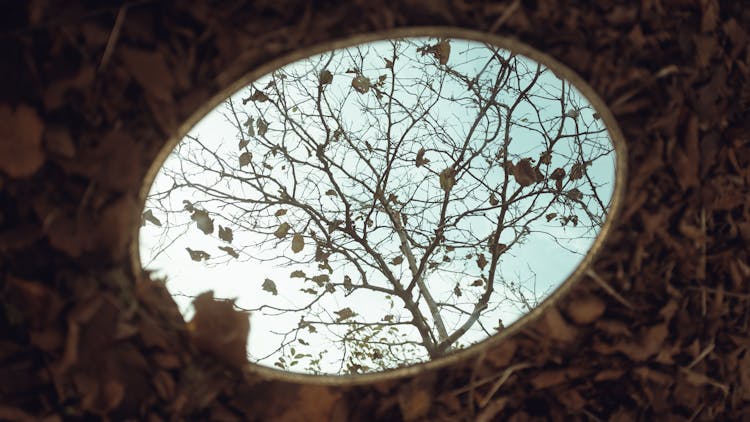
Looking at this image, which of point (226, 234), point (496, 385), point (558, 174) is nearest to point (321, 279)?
point (226, 234)

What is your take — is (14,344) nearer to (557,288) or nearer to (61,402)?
(61,402)

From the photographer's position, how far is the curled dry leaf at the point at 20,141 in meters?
0.46

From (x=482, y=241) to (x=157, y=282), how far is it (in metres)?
1.86

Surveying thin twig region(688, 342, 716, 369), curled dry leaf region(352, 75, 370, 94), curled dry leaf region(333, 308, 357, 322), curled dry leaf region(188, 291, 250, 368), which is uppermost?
curled dry leaf region(352, 75, 370, 94)

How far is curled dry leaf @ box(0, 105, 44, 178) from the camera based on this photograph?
0.46 meters

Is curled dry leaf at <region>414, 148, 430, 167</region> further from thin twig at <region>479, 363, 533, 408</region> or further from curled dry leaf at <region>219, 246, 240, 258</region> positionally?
thin twig at <region>479, 363, 533, 408</region>

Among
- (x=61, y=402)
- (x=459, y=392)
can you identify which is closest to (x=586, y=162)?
(x=459, y=392)

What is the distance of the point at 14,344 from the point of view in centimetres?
49

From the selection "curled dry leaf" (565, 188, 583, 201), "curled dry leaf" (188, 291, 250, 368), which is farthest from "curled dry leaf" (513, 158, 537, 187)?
"curled dry leaf" (188, 291, 250, 368)

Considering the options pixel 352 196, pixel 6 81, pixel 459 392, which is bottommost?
pixel 459 392

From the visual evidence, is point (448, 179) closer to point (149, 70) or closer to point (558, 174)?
point (558, 174)

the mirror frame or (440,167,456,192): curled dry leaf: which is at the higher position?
(440,167,456,192): curled dry leaf

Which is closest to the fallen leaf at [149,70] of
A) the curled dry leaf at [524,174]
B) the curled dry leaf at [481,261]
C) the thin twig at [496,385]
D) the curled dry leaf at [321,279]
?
the thin twig at [496,385]

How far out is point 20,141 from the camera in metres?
0.46
